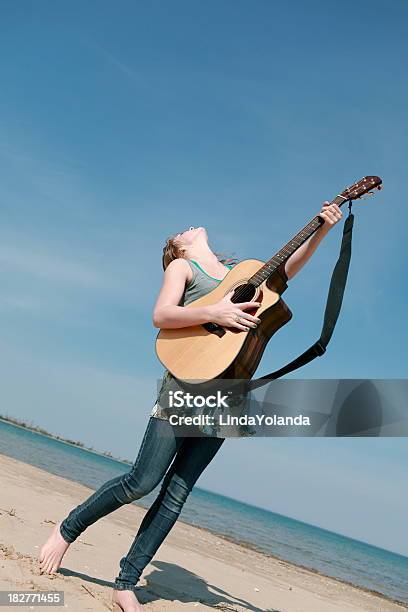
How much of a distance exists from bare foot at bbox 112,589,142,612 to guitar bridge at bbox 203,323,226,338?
1.49 m

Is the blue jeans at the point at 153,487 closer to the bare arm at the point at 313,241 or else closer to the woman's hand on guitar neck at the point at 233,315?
the woman's hand on guitar neck at the point at 233,315

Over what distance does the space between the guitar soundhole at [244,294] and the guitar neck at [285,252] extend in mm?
33

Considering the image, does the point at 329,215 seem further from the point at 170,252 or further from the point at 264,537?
the point at 264,537

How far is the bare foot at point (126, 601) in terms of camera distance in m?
3.00

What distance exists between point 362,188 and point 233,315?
1191mm

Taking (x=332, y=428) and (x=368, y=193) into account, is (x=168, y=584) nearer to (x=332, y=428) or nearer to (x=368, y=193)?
(x=332, y=428)

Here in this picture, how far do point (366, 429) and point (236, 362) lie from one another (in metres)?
1.55

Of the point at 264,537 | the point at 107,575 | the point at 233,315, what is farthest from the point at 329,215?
the point at 264,537

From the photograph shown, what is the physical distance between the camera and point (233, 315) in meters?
3.17

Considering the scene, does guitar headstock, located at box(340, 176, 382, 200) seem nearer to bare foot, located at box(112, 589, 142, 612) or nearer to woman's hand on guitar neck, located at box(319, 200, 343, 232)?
woman's hand on guitar neck, located at box(319, 200, 343, 232)

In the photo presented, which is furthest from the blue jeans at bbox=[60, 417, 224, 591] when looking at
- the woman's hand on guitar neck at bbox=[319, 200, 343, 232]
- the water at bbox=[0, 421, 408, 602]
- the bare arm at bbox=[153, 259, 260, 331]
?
the water at bbox=[0, 421, 408, 602]

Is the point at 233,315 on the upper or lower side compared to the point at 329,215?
lower

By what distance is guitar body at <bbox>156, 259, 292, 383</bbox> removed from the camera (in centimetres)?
315

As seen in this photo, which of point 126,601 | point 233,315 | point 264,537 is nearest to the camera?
point 126,601
